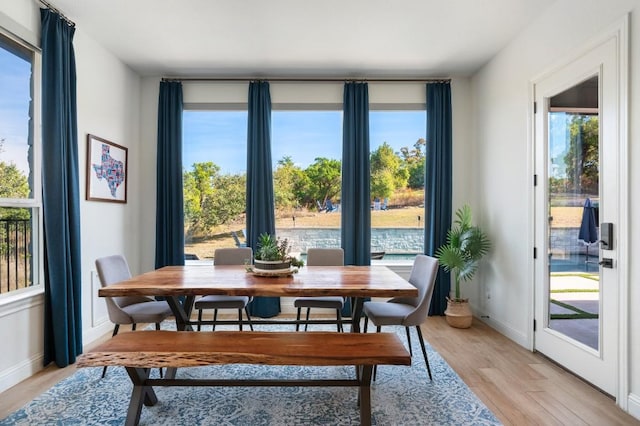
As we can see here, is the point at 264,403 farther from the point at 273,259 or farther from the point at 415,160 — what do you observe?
the point at 415,160

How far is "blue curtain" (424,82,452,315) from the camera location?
447 cm

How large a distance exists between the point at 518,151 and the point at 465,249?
1.19m

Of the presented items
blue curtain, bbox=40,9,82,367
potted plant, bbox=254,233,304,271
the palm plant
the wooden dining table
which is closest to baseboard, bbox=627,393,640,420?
the wooden dining table

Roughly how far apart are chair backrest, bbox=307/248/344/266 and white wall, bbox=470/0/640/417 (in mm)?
1807

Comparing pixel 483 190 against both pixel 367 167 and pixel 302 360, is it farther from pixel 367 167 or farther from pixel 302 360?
pixel 302 360

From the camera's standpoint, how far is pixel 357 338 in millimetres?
2201

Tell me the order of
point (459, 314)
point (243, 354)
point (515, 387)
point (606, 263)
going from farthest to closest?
point (459, 314), point (515, 387), point (606, 263), point (243, 354)

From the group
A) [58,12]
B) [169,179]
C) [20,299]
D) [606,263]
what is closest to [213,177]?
[169,179]

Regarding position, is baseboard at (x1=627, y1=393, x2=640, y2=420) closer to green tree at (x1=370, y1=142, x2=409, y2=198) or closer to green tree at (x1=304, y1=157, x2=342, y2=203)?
green tree at (x1=370, y1=142, x2=409, y2=198)

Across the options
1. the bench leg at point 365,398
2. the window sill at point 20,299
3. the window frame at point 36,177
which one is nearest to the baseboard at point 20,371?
the window sill at point 20,299

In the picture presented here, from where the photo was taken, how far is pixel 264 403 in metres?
2.38

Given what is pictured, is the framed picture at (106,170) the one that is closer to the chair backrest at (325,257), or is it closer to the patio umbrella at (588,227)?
the chair backrest at (325,257)

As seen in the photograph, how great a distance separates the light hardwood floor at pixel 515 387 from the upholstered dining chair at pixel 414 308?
47 cm

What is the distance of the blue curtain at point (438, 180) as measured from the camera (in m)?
4.47
